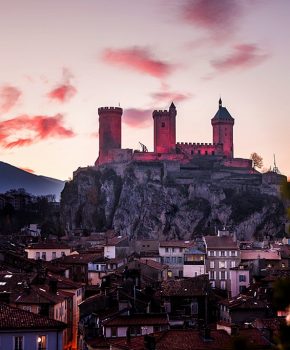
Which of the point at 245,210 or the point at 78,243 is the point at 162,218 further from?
the point at 78,243

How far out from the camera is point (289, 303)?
11.9m

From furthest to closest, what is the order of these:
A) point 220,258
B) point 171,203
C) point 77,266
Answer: point 171,203 → point 220,258 → point 77,266

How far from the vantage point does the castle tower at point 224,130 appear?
184750 mm

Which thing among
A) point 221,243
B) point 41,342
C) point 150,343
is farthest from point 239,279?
point 41,342

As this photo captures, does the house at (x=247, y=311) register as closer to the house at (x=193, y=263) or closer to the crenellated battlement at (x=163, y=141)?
the house at (x=193, y=263)

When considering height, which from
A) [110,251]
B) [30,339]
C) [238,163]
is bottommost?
[30,339]

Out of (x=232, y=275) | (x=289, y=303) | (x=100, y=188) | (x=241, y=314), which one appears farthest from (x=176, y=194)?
(x=289, y=303)

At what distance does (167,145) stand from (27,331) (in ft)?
486

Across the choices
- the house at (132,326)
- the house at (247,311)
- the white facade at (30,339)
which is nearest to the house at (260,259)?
the house at (247,311)

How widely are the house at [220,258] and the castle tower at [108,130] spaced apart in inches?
3578

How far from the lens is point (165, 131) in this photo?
180 m

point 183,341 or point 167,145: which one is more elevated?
point 167,145

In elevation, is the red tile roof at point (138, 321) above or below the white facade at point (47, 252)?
below

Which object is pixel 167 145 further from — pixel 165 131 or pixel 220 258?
pixel 220 258
